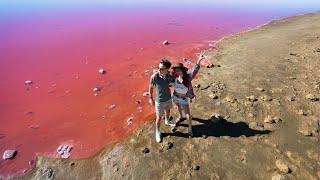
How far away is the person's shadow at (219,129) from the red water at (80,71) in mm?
1309

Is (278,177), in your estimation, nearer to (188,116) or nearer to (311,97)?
(188,116)

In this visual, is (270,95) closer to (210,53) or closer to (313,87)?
(313,87)

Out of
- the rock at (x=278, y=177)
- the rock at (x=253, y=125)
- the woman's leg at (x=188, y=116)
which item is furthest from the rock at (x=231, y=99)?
the rock at (x=278, y=177)

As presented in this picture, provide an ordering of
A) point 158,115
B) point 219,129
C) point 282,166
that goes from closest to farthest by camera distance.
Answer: point 282,166 < point 158,115 < point 219,129

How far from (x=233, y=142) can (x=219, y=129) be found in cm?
53

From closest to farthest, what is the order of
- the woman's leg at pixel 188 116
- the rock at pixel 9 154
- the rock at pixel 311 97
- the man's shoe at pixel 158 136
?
1. the woman's leg at pixel 188 116
2. the man's shoe at pixel 158 136
3. the rock at pixel 9 154
4. the rock at pixel 311 97

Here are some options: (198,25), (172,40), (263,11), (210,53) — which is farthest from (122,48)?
(263,11)

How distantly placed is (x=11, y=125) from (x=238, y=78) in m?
6.40

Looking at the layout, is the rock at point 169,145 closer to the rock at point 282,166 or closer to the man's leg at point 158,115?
the man's leg at point 158,115

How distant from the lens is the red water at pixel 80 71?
7684 millimetres

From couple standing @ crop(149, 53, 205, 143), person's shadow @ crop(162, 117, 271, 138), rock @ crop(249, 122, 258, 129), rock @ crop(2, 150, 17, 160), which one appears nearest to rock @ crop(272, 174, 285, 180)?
person's shadow @ crop(162, 117, 271, 138)

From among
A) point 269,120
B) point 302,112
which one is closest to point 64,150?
point 269,120

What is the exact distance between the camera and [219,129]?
7.12m

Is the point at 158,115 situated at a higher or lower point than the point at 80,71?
higher
